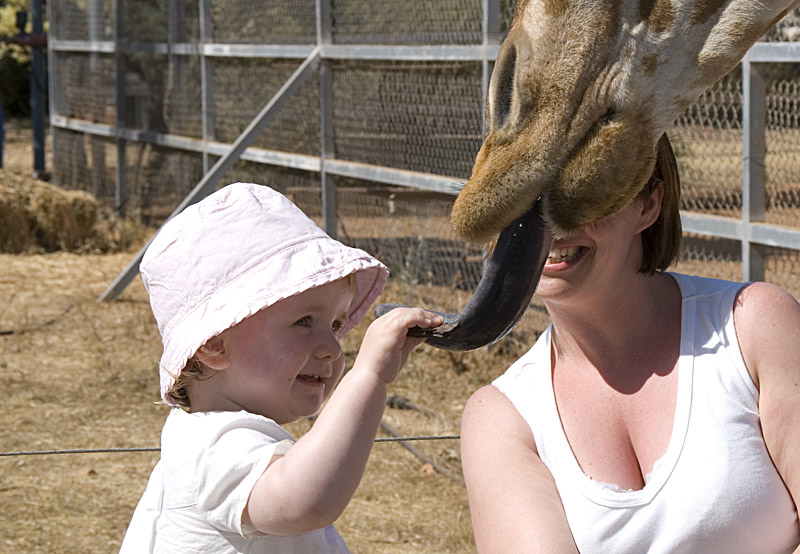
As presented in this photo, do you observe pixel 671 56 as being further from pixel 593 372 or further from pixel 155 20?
pixel 155 20

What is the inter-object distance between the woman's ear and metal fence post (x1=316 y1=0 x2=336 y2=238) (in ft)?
18.4

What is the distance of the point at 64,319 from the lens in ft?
25.9

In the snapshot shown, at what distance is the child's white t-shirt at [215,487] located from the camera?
82.4 inches

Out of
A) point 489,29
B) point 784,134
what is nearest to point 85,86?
point 489,29

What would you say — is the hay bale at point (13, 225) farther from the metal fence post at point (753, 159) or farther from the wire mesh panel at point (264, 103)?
the metal fence post at point (753, 159)

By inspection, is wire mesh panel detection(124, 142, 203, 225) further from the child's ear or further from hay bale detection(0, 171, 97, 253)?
the child's ear

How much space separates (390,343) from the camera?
2.05 meters

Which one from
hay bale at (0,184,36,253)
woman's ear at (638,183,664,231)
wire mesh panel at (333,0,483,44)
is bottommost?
hay bale at (0,184,36,253)

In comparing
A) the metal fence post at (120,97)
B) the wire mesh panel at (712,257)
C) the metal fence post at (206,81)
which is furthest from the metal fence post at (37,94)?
the wire mesh panel at (712,257)

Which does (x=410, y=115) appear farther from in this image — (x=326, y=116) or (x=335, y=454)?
(x=335, y=454)

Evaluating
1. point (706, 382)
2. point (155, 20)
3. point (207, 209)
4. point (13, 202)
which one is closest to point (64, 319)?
point (13, 202)

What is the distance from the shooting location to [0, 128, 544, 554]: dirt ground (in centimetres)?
436

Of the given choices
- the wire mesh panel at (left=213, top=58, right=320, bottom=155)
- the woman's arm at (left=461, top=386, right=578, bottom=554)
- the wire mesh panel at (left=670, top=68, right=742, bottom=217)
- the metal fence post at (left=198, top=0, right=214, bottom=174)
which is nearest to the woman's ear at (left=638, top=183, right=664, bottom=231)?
the woman's arm at (left=461, top=386, right=578, bottom=554)

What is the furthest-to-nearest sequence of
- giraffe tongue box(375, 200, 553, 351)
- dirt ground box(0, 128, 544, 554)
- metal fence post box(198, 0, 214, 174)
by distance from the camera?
1. metal fence post box(198, 0, 214, 174)
2. dirt ground box(0, 128, 544, 554)
3. giraffe tongue box(375, 200, 553, 351)
